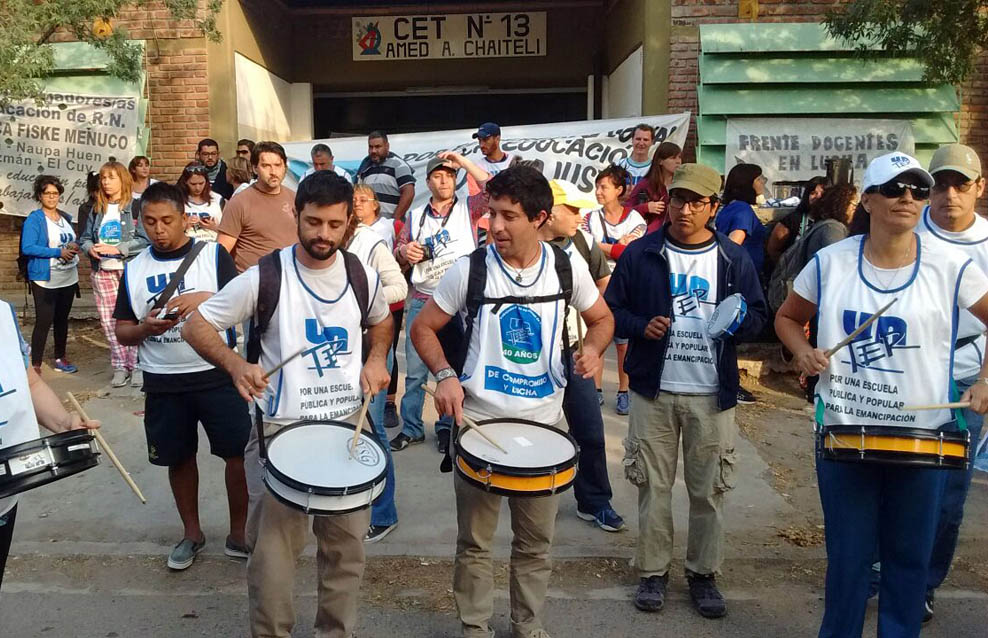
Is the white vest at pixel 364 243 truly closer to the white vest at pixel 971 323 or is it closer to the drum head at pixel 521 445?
the drum head at pixel 521 445

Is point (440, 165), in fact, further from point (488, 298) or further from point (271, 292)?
point (271, 292)

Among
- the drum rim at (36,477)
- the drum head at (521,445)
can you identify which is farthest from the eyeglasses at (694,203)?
the drum rim at (36,477)

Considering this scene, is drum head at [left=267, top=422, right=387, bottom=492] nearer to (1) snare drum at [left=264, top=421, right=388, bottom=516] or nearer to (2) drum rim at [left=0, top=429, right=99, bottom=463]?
(1) snare drum at [left=264, top=421, right=388, bottom=516]

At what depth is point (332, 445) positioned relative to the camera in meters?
3.39

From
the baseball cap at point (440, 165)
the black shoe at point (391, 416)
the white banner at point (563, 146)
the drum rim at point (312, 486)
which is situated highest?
the white banner at point (563, 146)

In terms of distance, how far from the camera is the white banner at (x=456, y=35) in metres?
14.6

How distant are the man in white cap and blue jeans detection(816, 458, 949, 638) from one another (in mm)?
729

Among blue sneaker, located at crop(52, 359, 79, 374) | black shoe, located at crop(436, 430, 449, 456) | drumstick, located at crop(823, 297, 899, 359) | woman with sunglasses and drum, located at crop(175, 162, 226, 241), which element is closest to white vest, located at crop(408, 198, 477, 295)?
black shoe, located at crop(436, 430, 449, 456)

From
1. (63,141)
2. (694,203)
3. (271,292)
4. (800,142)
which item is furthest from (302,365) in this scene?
(63,141)

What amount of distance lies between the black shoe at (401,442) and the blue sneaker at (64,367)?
168 inches

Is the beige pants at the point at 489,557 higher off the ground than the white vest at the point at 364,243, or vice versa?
the white vest at the point at 364,243

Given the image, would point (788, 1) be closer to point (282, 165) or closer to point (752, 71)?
point (752, 71)

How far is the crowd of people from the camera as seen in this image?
3316mm

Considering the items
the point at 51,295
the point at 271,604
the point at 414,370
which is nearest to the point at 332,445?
the point at 271,604
